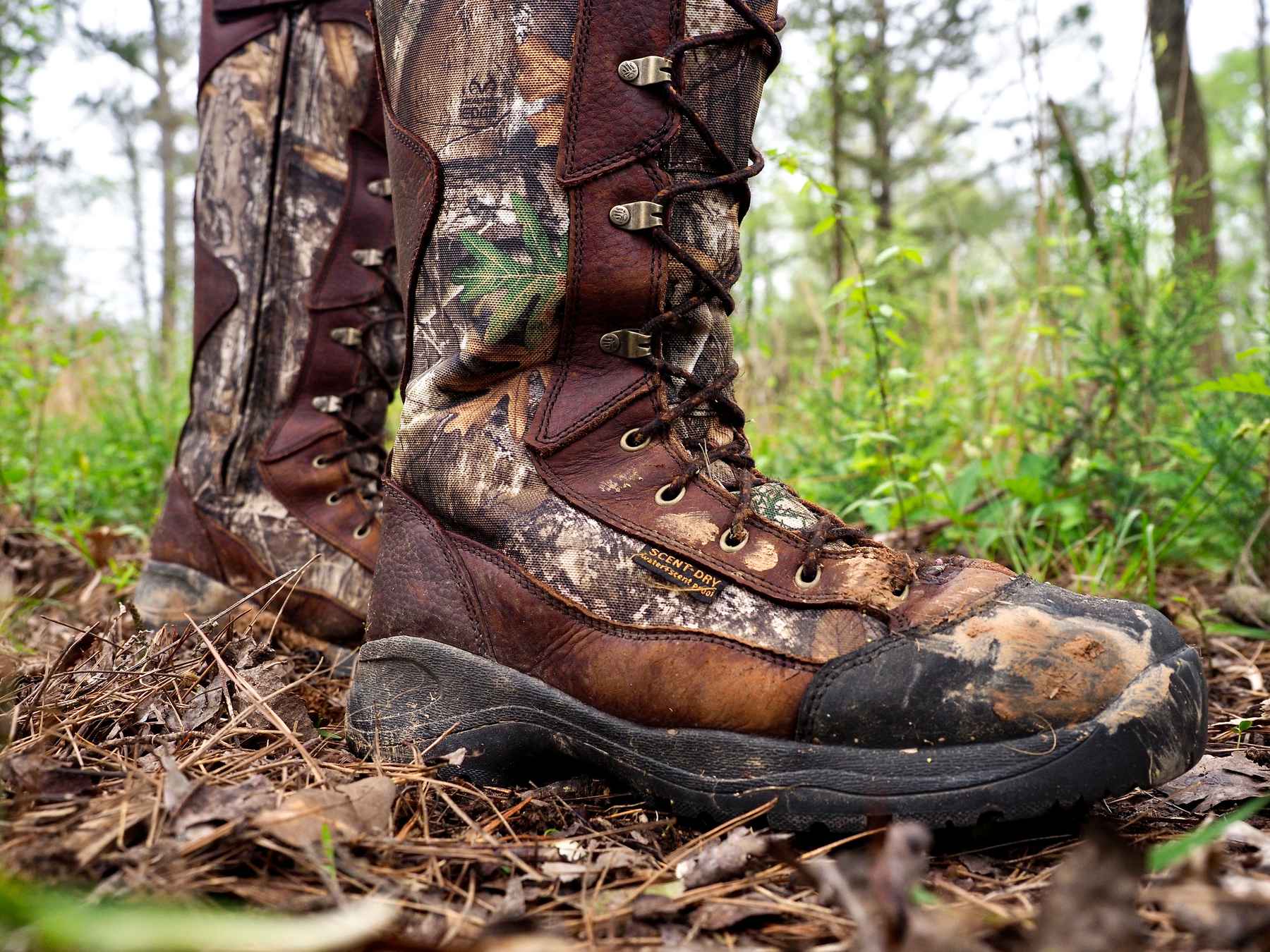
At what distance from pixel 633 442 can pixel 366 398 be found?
1107 mm

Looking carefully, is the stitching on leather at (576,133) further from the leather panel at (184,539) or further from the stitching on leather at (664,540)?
the leather panel at (184,539)

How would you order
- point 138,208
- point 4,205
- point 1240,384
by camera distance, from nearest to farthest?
point 1240,384 < point 4,205 < point 138,208

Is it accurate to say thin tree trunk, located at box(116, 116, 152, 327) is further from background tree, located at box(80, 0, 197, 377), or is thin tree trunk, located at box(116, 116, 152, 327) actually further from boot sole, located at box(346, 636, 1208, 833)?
boot sole, located at box(346, 636, 1208, 833)

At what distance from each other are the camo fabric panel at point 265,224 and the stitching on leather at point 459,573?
727mm

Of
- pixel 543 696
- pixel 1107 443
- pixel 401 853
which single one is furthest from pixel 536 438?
pixel 1107 443

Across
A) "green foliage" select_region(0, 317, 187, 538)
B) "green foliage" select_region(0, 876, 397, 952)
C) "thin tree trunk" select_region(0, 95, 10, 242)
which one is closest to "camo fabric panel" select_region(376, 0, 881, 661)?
"green foliage" select_region(0, 876, 397, 952)

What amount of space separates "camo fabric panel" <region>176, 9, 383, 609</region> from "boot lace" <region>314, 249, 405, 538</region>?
12 cm

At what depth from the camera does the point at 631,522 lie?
54.2 inches

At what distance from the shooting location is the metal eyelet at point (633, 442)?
1420 mm

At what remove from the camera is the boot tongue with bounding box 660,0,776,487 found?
1365 millimetres

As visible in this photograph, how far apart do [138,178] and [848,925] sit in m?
26.3

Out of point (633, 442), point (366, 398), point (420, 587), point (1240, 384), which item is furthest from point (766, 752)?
point (366, 398)

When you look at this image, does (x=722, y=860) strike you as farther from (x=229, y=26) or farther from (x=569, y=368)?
(x=229, y=26)

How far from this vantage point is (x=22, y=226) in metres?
4.37
